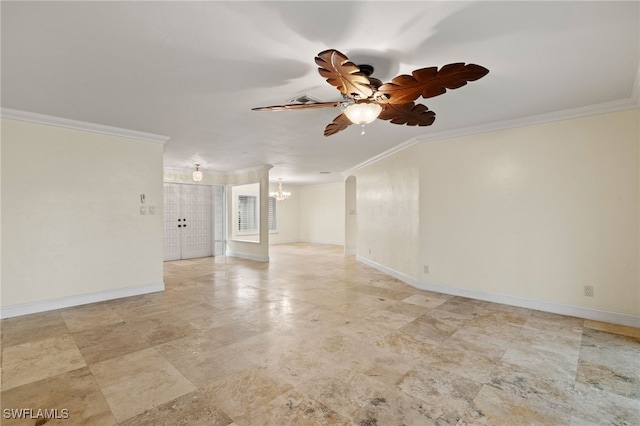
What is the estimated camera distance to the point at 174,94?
3012 millimetres

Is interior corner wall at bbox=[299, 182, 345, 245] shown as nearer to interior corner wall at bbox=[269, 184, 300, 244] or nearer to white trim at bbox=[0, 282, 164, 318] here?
interior corner wall at bbox=[269, 184, 300, 244]

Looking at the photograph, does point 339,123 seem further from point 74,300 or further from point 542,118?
point 74,300

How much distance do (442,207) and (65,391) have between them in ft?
15.7

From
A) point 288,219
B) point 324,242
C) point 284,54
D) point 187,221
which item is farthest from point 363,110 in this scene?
point 288,219

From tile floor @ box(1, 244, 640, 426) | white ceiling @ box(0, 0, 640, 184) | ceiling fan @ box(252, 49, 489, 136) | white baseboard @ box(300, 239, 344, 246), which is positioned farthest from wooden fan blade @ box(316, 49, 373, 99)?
white baseboard @ box(300, 239, 344, 246)

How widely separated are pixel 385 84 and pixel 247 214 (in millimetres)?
8497

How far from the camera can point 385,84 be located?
2.08 metres

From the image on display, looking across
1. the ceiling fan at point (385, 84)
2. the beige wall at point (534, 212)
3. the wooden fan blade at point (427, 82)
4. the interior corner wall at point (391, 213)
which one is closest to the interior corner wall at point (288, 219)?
the interior corner wall at point (391, 213)

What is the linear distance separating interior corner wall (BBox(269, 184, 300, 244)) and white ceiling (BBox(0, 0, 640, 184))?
323 inches

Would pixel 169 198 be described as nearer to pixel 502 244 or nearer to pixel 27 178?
pixel 27 178

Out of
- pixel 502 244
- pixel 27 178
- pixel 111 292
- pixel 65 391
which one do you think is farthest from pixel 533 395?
pixel 27 178

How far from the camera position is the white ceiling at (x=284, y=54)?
180 cm

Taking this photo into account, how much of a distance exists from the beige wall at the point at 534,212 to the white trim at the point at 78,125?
171 inches

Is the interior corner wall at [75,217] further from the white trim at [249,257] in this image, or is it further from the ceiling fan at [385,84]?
the ceiling fan at [385,84]
